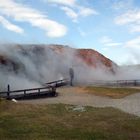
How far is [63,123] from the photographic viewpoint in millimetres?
20094

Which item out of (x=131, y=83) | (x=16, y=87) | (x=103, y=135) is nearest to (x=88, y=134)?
(x=103, y=135)

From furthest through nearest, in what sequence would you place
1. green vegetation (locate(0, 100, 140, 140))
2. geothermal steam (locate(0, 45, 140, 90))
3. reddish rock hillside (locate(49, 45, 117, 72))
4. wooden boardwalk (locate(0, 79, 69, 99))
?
1. reddish rock hillside (locate(49, 45, 117, 72))
2. geothermal steam (locate(0, 45, 140, 90))
3. wooden boardwalk (locate(0, 79, 69, 99))
4. green vegetation (locate(0, 100, 140, 140))

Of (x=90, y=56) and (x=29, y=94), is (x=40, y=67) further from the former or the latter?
(x=29, y=94)

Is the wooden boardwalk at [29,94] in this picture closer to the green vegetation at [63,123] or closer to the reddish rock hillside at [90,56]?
the green vegetation at [63,123]

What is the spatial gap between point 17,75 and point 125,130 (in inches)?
1223

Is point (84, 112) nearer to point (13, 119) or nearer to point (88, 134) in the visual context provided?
point (13, 119)

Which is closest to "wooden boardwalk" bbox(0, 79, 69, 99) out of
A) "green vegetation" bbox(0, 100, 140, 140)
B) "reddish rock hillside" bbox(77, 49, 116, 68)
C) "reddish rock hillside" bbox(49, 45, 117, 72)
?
"green vegetation" bbox(0, 100, 140, 140)

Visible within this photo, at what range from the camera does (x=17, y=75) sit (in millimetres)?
47875

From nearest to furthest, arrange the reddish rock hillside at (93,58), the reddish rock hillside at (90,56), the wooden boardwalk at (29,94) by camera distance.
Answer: the wooden boardwalk at (29,94) → the reddish rock hillside at (90,56) → the reddish rock hillside at (93,58)

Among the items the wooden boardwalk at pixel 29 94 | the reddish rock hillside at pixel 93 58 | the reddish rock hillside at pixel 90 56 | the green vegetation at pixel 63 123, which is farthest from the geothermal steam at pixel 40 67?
the green vegetation at pixel 63 123

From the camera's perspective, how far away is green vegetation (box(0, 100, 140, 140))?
17078mm

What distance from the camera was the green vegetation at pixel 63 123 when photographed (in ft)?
56.0

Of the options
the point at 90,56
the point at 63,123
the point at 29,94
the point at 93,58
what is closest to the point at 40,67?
the point at 90,56

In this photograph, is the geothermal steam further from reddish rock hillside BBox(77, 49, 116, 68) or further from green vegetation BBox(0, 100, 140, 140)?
green vegetation BBox(0, 100, 140, 140)
